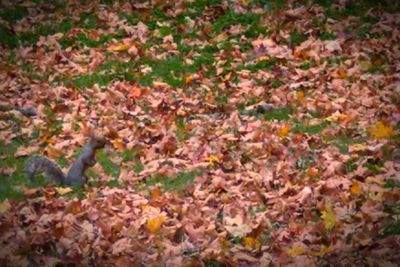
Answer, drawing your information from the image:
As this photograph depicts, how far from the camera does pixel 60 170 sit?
5.77 meters

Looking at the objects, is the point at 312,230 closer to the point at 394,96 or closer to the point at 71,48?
the point at 394,96

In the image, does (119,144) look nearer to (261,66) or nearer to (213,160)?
(213,160)

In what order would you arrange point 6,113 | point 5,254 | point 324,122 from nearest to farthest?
point 5,254 < point 324,122 < point 6,113

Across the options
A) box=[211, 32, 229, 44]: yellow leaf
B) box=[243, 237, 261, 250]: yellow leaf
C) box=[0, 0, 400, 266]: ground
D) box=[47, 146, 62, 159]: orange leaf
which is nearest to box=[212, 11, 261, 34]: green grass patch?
box=[0, 0, 400, 266]: ground

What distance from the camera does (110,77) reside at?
873 centimetres

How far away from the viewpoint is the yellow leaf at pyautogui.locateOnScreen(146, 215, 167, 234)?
4773mm

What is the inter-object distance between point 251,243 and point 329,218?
2.11 feet

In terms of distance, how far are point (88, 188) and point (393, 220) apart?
2803 mm

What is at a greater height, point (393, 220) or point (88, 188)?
point (393, 220)

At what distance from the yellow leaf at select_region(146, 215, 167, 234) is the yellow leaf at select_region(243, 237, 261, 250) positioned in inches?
28.0

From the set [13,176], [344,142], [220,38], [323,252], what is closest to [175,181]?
[13,176]

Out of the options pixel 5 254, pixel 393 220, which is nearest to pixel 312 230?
pixel 393 220

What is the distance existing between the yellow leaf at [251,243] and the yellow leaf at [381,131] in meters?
2.35

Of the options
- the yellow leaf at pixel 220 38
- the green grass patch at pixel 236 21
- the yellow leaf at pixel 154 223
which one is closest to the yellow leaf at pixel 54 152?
the yellow leaf at pixel 154 223
